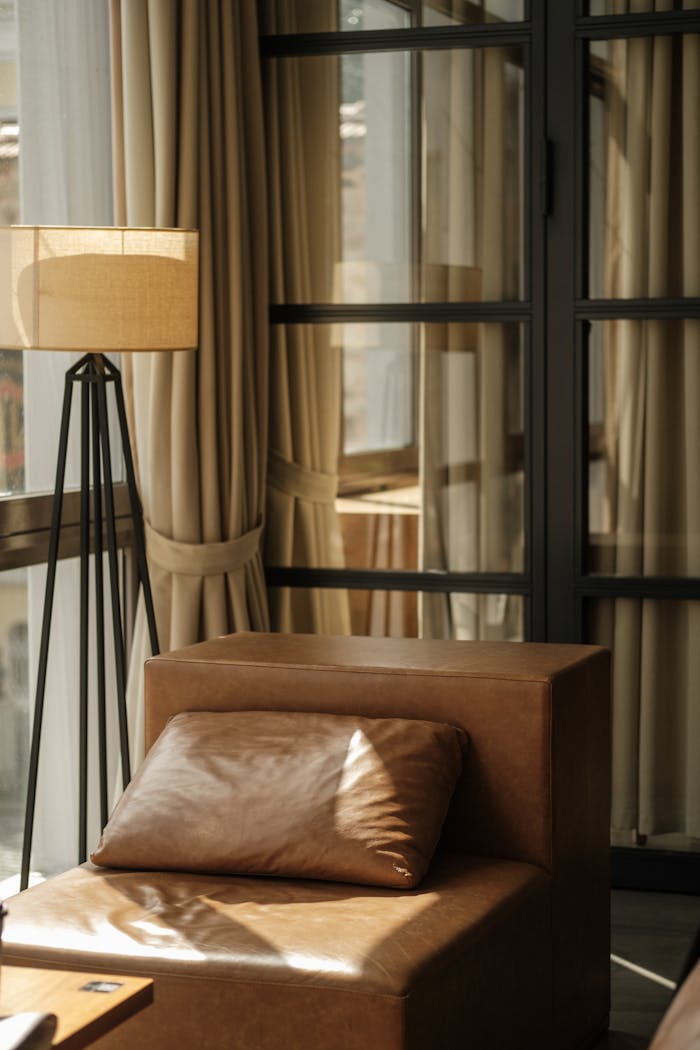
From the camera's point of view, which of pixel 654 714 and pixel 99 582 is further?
pixel 654 714

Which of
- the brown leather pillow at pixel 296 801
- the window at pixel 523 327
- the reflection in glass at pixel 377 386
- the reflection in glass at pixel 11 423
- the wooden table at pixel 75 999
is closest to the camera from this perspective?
the wooden table at pixel 75 999

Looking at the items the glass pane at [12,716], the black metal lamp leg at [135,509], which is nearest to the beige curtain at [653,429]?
the black metal lamp leg at [135,509]

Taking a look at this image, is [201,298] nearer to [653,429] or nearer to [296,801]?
[653,429]

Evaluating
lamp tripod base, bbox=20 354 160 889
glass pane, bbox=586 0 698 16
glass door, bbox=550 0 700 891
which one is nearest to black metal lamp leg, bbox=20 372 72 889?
lamp tripod base, bbox=20 354 160 889

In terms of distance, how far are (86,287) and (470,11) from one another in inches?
67.3

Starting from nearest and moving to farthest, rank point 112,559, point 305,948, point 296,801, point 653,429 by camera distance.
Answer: point 305,948
point 296,801
point 112,559
point 653,429

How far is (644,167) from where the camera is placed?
160 inches

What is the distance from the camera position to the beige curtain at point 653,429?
4.04 metres

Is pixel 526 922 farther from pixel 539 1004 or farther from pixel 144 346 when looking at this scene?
pixel 144 346

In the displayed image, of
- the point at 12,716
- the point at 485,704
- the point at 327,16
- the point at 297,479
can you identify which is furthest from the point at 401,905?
the point at 327,16

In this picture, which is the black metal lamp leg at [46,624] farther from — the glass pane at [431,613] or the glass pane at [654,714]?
the glass pane at [654,714]

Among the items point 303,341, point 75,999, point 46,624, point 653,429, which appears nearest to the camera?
point 75,999

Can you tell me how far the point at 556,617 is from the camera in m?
4.18

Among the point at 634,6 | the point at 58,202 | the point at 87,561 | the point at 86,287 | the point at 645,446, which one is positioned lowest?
the point at 87,561
